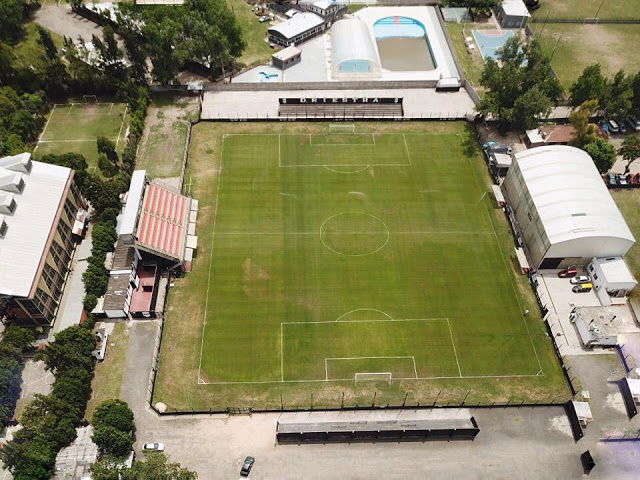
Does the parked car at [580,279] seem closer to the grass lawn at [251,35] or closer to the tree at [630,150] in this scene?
the tree at [630,150]

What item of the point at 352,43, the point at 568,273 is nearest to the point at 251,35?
the point at 352,43

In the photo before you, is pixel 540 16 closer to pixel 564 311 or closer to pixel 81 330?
pixel 564 311

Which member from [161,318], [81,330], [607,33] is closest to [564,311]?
[161,318]

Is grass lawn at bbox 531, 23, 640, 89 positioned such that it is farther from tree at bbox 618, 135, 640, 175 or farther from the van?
tree at bbox 618, 135, 640, 175

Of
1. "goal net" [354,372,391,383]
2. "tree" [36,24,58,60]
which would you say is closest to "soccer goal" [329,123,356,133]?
"goal net" [354,372,391,383]

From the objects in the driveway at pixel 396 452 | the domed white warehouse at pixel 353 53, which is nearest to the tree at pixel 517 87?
the domed white warehouse at pixel 353 53
